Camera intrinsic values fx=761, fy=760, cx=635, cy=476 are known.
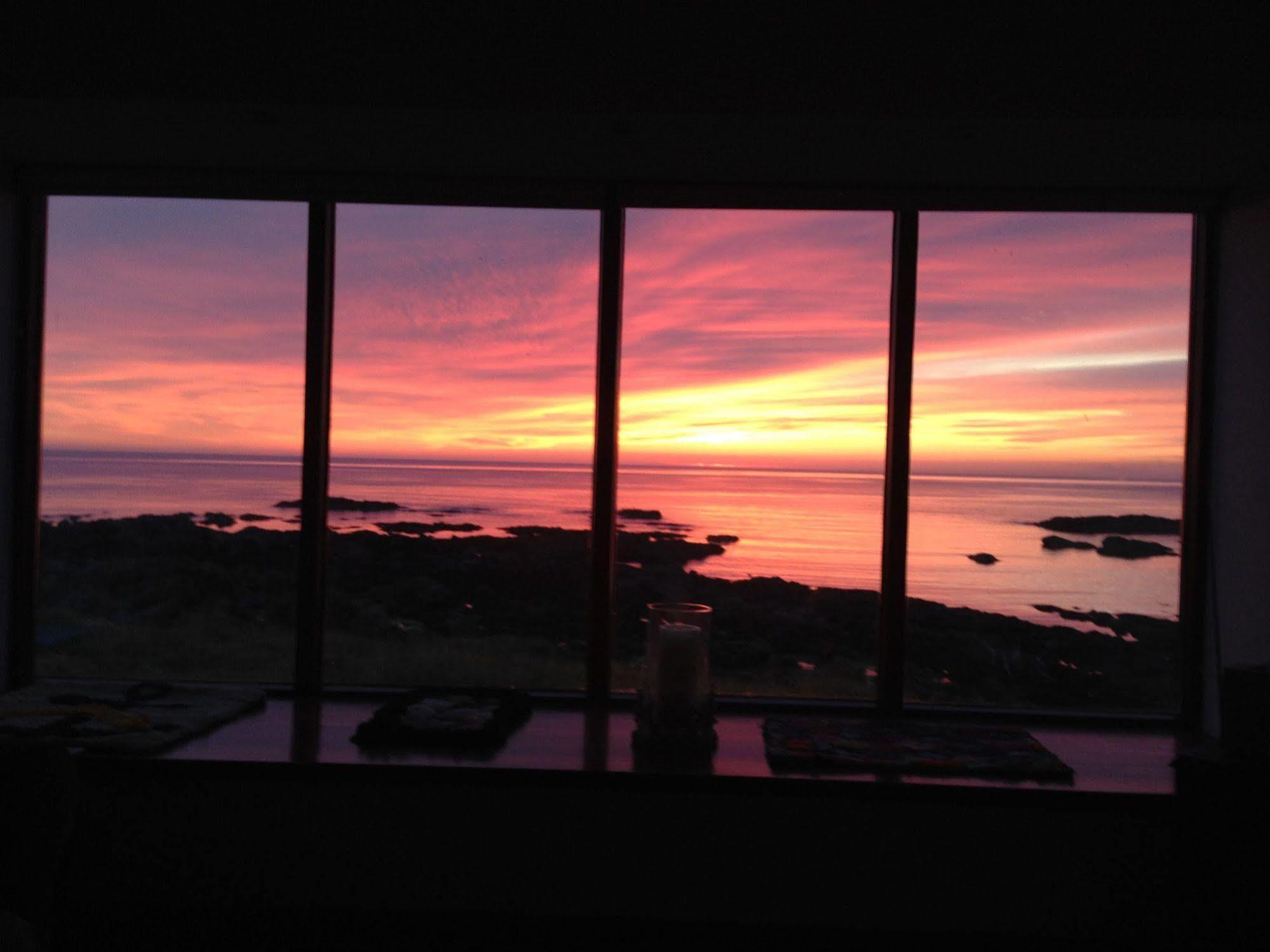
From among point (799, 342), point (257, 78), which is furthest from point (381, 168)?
point (799, 342)

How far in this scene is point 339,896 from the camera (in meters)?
1.97

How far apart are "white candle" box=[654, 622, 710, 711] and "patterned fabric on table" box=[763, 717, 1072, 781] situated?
0.23 m

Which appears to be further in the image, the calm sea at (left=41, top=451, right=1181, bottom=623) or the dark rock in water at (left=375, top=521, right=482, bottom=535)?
the dark rock in water at (left=375, top=521, right=482, bottom=535)

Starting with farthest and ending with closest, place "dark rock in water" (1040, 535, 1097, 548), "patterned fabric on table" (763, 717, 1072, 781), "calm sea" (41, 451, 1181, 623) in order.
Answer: "dark rock in water" (1040, 535, 1097, 548) < "calm sea" (41, 451, 1181, 623) < "patterned fabric on table" (763, 717, 1072, 781)

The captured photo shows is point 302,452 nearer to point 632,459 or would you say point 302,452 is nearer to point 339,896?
point 632,459

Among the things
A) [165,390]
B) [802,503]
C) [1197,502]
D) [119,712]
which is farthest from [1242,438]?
[165,390]

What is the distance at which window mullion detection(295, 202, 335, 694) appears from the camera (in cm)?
225

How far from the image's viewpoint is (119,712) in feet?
6.35

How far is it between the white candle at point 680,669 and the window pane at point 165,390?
3.81ft

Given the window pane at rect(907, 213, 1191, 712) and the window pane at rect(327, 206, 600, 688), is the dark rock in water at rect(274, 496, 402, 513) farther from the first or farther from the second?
the window pane at rect(907, 213, 1191, 712)

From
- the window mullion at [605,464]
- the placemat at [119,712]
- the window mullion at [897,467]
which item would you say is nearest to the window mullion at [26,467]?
the placemat at [119,712]

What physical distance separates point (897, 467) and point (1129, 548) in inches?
34.7

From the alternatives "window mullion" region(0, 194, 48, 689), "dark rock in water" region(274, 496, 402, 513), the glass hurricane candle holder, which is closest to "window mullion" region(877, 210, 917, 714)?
the glass hurricane candle holder

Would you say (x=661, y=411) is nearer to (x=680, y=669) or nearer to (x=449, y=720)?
(x=680, y=669)
